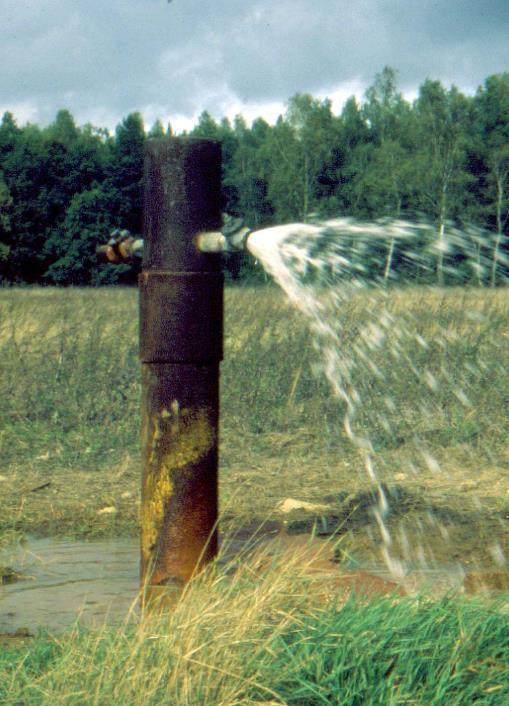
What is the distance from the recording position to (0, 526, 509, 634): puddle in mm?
3473

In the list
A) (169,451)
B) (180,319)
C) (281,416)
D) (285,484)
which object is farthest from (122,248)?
(281,416)

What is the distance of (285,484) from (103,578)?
2237mm

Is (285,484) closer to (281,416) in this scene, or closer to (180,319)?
(281,416)

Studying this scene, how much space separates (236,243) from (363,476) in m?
3.75

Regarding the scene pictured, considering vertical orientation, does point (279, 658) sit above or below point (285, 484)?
above

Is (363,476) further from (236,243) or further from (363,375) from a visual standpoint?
(236,243)

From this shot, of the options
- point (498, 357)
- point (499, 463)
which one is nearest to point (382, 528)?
point (499, 463)

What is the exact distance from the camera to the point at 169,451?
3.14m

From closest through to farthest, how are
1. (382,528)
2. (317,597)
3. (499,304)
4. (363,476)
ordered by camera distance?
(317,597) < (382,528) < (363,476) < (499,304)

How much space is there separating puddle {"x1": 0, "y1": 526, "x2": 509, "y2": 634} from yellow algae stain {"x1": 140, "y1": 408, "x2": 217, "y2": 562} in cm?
29

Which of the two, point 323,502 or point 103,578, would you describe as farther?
point 323,502

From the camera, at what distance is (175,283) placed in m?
3.15

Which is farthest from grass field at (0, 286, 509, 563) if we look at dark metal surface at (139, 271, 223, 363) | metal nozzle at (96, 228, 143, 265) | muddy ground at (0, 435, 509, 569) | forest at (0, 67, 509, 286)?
forest at (0, 67, 509, 286)

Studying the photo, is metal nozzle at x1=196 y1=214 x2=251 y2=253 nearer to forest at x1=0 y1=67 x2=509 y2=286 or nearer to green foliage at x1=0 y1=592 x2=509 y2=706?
green foliage at x1=0 y1=592 x2=509 y2=706
